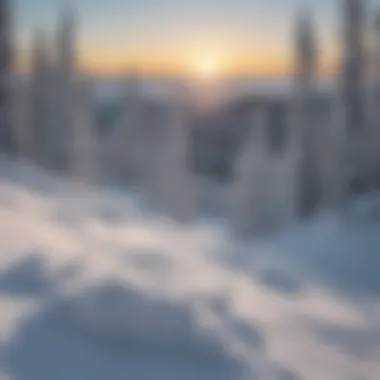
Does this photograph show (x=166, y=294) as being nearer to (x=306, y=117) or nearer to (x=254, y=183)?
(x=254, y=183)

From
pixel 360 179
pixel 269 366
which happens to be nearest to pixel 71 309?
pixel 269 366

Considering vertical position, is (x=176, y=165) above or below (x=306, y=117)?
below

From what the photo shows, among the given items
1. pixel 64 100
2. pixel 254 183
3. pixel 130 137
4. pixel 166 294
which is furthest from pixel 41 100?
pixel 166 294

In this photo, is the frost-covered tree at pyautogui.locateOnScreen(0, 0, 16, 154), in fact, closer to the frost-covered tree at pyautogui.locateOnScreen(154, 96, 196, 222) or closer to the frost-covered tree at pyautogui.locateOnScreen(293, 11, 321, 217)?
the frost-covered tree at pyautogui.locateOnScreen(154, 96, 196, 222)

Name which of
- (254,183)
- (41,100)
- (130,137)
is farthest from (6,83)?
(254,183)

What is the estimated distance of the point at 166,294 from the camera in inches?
31.0

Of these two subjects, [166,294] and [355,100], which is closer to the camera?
[166,294]

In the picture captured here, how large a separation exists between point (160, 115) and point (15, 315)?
533 millimetres

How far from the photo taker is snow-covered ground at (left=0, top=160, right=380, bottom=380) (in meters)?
0.69

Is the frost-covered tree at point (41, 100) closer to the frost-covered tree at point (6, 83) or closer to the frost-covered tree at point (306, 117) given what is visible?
the frost-covered tree at point (6, 83)

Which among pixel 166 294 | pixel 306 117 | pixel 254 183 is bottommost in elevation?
pixel 166 294

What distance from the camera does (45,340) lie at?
2.25 ft

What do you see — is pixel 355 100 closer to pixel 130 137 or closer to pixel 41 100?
pixel 130 137

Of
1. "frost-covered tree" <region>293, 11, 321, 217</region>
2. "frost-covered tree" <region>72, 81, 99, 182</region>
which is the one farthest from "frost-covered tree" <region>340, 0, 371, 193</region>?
"frost-covered tree" <region>72, 81, 99, 182</region>
